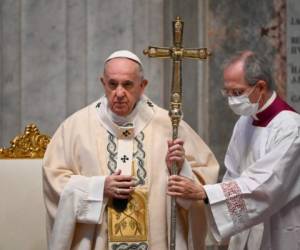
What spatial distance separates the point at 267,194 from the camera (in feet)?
13.3

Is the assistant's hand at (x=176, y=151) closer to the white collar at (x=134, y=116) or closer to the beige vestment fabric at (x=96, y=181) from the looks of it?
the beige vestment fabric at (x=96, y=181)

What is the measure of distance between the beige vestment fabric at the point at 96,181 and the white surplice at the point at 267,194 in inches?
5.8

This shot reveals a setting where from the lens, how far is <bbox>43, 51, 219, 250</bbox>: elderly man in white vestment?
3986 millimetres

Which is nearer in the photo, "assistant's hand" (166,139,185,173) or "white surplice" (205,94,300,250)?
"assistant's hand" (166,139,185,173)

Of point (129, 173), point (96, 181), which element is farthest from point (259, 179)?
point (96, 181)

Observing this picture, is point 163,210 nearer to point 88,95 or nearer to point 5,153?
point 5,153

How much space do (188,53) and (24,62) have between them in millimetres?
2252

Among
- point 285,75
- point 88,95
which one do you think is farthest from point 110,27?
point 285,75

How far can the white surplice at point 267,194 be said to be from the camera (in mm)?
4047

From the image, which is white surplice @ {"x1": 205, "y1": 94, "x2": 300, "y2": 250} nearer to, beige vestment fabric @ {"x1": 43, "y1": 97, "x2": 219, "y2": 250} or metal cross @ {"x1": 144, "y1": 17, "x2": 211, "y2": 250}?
beige vestment fabric @ {"x1": 43, "y1": 97, "x2": 219, "y2": 250}

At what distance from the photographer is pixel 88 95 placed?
6.02m

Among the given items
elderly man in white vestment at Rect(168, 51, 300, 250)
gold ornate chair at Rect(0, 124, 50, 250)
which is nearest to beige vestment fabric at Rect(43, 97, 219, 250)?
elderly man in white vestment at Rect(168, 51, 300, 250)

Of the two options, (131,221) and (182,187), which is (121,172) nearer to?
(131,221)

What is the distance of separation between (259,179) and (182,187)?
412mm
